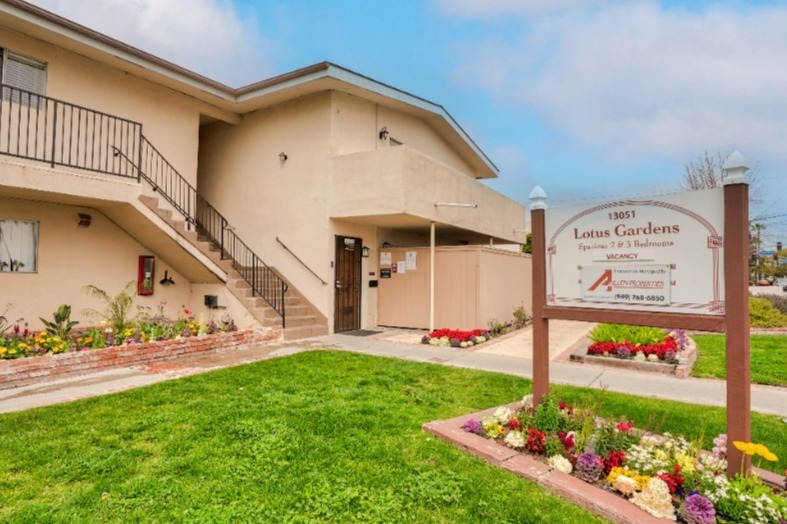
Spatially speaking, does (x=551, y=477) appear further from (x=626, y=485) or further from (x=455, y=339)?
(x=455, y=339)

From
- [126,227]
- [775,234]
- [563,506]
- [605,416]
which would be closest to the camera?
[563,506]

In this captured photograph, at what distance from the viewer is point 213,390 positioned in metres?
5.29

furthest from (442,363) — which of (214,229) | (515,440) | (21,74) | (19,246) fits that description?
(21,74)

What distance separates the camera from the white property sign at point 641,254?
3159 mm

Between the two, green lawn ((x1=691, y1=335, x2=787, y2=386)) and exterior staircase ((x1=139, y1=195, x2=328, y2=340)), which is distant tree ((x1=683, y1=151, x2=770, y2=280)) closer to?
green lawn ((x1=691, y1=335, x2=787, y2=386))

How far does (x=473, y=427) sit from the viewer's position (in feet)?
12.7

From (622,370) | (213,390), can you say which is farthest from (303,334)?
(622,370)

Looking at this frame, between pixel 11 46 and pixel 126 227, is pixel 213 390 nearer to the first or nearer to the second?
pixel 126 227

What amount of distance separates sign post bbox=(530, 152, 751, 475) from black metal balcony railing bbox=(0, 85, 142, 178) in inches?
310

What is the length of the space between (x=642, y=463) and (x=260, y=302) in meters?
8.06

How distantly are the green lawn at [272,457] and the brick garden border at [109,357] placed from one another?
5.17 feet

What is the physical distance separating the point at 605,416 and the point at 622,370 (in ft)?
9.36

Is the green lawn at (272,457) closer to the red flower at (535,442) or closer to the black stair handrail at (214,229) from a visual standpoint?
the red flower at (535,442)

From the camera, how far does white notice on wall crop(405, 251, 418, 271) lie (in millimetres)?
11227
